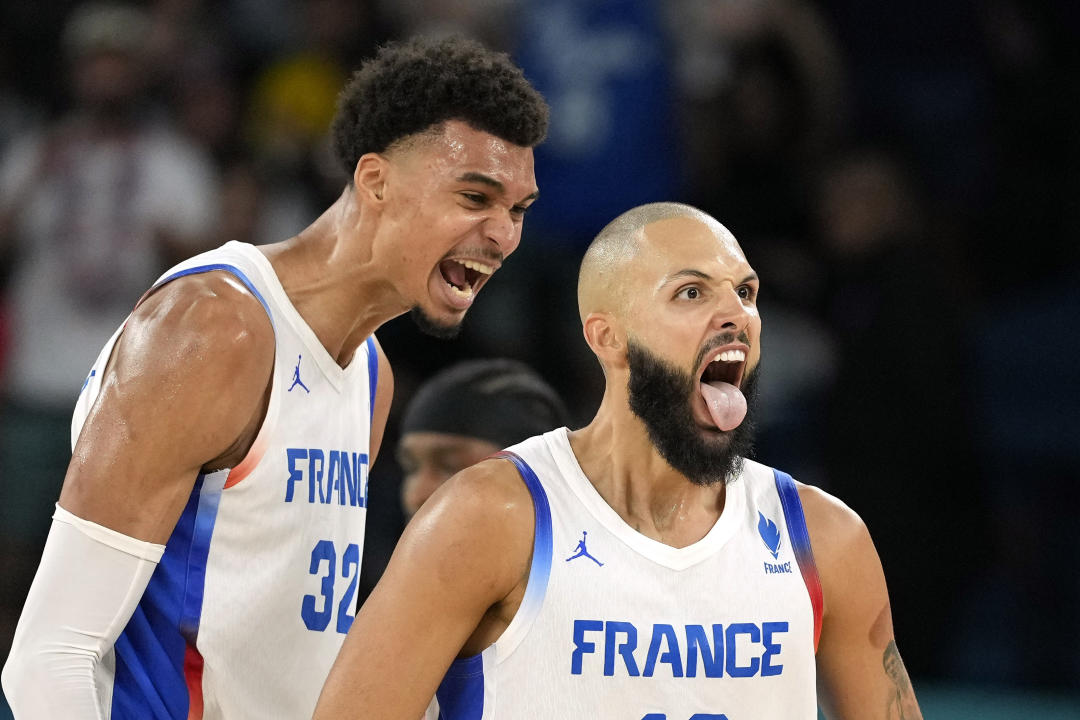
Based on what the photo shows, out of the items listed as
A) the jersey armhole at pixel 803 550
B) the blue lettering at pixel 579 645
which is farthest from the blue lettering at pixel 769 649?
the blue lettering at pixel 579 645

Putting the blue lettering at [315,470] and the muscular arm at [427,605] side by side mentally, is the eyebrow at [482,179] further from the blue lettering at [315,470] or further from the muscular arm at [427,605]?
the muscular arm at [427,605]

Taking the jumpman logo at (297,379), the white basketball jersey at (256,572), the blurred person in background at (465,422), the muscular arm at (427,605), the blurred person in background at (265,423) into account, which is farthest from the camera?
the blurred person in background at (465,422)

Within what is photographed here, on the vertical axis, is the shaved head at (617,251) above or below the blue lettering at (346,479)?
above

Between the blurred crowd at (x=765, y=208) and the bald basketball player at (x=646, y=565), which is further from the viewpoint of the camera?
the blurred crowd at (x=765, y=208)

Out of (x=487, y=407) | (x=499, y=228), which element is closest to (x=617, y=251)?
(x=499, y=228)

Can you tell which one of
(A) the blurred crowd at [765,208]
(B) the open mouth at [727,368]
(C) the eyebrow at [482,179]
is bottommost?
(B) the open mouth at [727,368]

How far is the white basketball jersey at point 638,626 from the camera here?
2705 millimetres

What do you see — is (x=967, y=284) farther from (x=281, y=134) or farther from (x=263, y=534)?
(x=263, y=534)

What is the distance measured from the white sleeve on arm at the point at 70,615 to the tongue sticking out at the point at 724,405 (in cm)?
118

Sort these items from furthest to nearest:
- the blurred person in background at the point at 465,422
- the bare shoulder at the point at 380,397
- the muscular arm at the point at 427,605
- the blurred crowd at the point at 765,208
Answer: the blurred crowd at the point at 765,208
the blurred person in background at the point at 465,422
the bare shoulder at the point at 380,397
the muscular arm at the point at 427,605

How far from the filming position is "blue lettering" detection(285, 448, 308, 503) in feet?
10.4

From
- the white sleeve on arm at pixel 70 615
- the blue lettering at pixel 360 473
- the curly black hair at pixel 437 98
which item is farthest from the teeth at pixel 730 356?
the white sleeve on arm at pixel 70 615

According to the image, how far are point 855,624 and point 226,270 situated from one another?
1.58m

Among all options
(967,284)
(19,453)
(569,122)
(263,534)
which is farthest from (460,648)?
(967,284)
